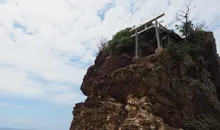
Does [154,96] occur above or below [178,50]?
below

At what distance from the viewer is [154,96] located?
1767 centimetres

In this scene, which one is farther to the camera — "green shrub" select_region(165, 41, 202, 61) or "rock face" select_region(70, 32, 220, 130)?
"green shrub" select_region(165, 41, 202, 61)

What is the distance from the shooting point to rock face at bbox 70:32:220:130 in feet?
57.4

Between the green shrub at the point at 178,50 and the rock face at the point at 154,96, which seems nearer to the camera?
the rock face at the point at 154,96

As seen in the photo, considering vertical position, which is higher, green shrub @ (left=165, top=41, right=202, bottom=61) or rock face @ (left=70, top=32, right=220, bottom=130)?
green shrub @ (left=165, top=41, right=202, bottom=61)

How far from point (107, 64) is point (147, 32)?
17.3ft

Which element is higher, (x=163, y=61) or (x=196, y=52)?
(x=196, y=52)

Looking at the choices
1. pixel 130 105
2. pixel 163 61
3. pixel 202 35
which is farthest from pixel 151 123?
pixel 202 35

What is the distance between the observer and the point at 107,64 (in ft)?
75.1

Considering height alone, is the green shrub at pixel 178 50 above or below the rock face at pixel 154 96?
above

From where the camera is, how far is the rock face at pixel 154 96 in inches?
689

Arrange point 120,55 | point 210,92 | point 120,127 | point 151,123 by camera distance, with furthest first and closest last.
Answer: point 120,55 < point 210,92 < point 120,127 < point 151,123

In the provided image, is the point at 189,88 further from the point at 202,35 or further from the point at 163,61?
the point at 202,35

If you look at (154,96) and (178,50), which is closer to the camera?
(154,96)
